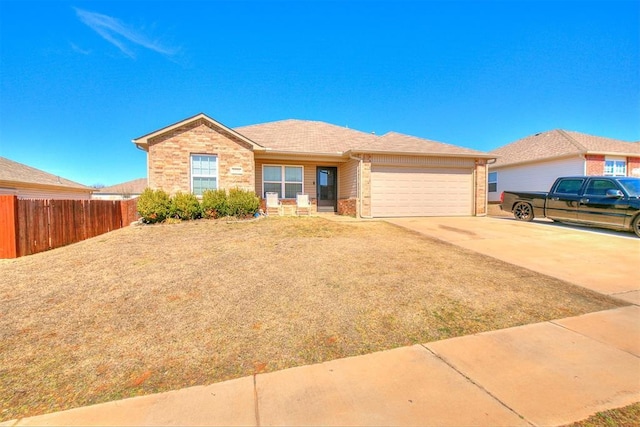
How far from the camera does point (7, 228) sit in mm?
7652

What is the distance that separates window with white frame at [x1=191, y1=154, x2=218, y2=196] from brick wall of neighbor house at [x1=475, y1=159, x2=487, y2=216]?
39.7 ft

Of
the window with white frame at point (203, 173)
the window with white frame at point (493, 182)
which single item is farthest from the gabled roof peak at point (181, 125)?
the window with white frame at point (493, 182)

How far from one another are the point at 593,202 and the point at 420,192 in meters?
5.89

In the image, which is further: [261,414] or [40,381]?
[40,381]

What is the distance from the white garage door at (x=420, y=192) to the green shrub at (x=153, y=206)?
8.26 m

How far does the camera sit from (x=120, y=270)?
5.61 m

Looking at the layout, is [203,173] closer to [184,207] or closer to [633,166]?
[184,207]

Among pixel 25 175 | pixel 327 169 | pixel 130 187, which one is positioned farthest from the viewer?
pixel 130 187

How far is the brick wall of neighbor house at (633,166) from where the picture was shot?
18.3m

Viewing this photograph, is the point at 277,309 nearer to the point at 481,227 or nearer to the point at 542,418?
the point at 542,418

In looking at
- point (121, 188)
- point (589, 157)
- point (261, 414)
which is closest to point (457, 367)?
point (261, 414)

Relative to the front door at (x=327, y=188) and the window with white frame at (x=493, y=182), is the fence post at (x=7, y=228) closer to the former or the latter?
the front door at (x=327, y=188)

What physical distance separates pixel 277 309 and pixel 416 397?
2.12 metres

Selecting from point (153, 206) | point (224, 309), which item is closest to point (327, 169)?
point (153, 206)
